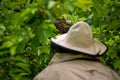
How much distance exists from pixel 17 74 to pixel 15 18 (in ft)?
2.51

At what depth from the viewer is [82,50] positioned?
3850mm

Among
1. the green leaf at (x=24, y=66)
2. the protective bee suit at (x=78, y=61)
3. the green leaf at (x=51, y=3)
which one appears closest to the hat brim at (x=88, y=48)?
the protective bee suit at (x=78, y=61)

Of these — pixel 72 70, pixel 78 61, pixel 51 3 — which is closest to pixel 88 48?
pixel 78 61

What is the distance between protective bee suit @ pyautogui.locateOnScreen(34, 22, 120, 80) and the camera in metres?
3.78

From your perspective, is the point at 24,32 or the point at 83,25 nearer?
the point at 24,32

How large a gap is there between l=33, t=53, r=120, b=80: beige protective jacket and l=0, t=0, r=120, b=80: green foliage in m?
0.26

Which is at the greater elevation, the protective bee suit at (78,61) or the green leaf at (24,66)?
the green leaf at (24,66)

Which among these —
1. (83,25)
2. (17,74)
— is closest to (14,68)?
(17,74)

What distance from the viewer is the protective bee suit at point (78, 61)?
378 cm

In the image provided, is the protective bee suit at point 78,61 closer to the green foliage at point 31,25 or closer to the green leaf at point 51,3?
the green foliage at point 31,25

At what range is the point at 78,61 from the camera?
386cm

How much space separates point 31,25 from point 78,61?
146 centimetres

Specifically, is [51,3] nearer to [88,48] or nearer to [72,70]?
[72,70]

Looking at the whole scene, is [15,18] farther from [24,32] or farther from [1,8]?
[1,8]
